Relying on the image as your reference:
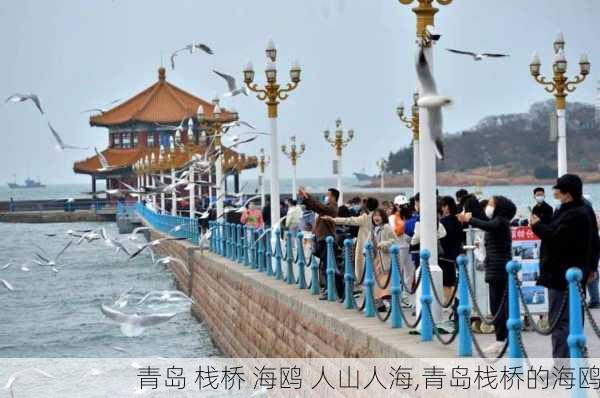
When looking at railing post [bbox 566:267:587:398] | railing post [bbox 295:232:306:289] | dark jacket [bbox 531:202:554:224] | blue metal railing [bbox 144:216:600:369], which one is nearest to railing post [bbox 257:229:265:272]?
blue metal railing [bbox 144:216:600:369]

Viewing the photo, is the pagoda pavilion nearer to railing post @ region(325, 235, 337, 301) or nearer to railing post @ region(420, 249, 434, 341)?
railing post @ region(325, 235, 337, 301)

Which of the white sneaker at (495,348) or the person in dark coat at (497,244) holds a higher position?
the person in dark coat at (497,244)

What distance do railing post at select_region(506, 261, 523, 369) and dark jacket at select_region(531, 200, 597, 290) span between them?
43 centimetres

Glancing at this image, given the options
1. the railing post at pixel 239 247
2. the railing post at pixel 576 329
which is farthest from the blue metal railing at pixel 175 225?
the railing post at pixel 576 329

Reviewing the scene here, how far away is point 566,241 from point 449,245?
4543 mm

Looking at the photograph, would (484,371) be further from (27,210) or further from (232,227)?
(27,210)

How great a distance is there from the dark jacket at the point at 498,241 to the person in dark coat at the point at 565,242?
179 centimetres

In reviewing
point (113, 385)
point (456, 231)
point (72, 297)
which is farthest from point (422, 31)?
point (72, 297)

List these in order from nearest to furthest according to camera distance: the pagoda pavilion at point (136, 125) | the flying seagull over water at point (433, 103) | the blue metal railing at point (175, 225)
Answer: the flying seagull over water at point (433, 103) < the blue metal railing at point (175, 225) < the pagoda pavilion at point (136, 125)

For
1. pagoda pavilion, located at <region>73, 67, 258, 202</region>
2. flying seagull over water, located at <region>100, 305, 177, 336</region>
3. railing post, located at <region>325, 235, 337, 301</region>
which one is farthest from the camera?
pagoda pavilion, located at <region>73, 67, 258, 202</region>

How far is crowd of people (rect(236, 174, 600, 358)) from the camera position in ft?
28.3

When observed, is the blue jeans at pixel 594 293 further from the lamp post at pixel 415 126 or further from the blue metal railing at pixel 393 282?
the lamp post at pixel 415 126

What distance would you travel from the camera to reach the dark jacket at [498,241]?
10586mm

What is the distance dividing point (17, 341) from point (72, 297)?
11.2 m
